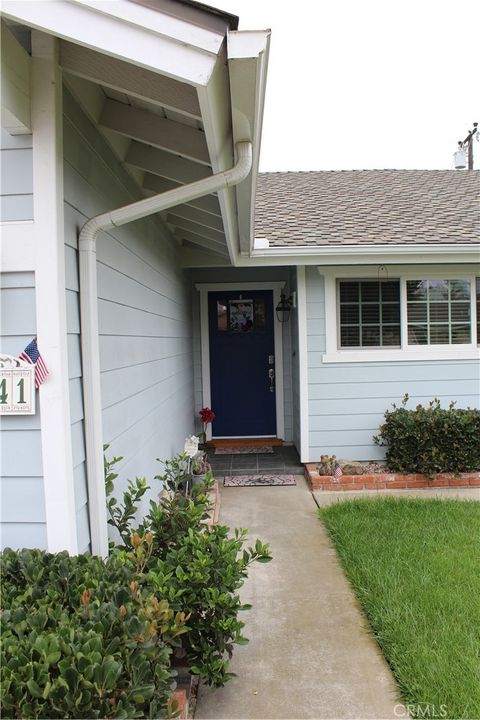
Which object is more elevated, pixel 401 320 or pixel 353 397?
pixel 401 320

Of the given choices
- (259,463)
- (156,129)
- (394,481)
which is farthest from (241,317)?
(156,129)

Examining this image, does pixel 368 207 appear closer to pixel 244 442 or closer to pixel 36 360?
pixel 244 442

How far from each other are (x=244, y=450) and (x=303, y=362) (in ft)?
5.63

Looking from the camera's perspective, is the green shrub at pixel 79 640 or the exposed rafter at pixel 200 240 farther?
the exposed rafter at pixel 200 240

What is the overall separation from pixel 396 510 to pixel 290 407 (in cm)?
279

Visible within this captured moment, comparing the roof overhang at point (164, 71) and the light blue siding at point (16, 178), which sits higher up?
the roof overhang at point (164, 71)

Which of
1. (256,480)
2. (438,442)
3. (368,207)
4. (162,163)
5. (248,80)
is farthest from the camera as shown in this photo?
(368,207)

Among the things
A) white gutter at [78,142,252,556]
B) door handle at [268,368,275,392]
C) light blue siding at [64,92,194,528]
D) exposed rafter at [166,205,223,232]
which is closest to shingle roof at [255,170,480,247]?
exposed rafter at [166,205,223,232]

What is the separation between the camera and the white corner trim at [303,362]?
5422 mm

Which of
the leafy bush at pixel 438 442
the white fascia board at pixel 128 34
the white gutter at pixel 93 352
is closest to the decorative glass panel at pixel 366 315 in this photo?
the leafy bush at pixel 438 442

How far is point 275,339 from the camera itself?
689 cm

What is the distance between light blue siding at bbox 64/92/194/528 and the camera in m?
1.95

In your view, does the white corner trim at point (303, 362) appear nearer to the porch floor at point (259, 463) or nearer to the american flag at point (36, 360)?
the porch floor at point (259, 463)

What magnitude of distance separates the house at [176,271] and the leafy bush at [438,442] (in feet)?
1.71
